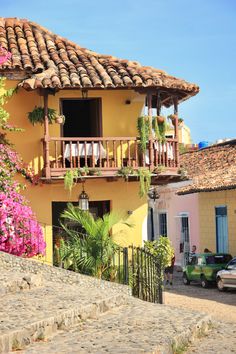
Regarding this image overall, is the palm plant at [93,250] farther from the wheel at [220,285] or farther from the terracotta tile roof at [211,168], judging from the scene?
the terracotta tile roof at [211,168]

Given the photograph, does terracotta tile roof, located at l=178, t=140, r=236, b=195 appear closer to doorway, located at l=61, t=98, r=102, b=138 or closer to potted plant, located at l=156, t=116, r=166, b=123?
doorway, located at l=61, t=98, r=102, b=138

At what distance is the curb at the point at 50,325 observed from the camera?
8.25 m

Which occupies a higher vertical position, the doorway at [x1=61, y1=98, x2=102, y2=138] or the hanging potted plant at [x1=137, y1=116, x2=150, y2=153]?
the doorway at [x1=61, y1=98, x2=102, y2=138]

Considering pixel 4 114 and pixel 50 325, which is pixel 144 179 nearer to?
pixel 4 114

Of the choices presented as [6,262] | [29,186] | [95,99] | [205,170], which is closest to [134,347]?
[6,262]

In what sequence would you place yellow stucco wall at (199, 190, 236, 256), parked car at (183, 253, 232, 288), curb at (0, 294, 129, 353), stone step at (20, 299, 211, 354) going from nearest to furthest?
curb at (0, 294, 129, 353)
stone step at (20, 299, 211, 354)
parked car at (183, 253, 232, 288)
yellow stucco wall at (199, 190, 236, 256)

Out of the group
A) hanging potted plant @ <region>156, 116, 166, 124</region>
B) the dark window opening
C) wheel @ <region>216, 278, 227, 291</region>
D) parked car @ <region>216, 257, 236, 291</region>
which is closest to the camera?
hanging potted plant @ <region>156, 116, 166, 124</region>

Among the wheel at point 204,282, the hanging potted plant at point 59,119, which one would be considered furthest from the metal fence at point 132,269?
the wheel at point 204,282

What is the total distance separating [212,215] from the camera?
31953mm

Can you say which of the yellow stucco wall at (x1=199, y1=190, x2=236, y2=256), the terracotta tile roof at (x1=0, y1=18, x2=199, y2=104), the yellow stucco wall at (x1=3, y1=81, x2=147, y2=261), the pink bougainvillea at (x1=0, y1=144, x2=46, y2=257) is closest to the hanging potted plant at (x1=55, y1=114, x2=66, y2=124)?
the yellow stucco wall at (x1=3, y1=81, x2=147, y2=261)

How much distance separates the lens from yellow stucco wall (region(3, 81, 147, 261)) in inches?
782

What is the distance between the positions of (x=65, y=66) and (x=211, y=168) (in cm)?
1516

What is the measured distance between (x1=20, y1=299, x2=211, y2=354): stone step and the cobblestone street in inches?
7.5

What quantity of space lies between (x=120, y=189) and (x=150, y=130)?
1880 millimetres
